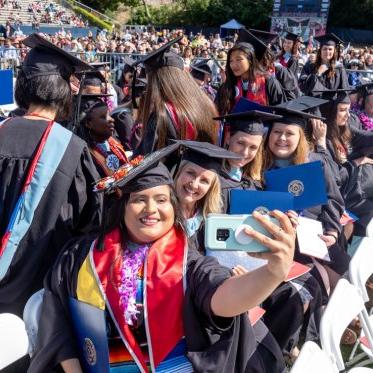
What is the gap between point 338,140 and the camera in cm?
442

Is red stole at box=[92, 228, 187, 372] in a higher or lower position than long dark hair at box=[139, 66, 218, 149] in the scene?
lower

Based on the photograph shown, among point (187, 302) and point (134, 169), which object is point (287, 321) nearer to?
point (187, 302)

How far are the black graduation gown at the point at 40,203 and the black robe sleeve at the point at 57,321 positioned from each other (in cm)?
23

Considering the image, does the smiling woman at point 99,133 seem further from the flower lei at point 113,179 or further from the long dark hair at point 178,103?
the flower lei at point 113,179

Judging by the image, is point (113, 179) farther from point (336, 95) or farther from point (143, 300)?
point (336, 95)

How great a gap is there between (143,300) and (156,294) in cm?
6

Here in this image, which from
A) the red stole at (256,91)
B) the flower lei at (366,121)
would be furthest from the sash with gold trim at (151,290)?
the flower lei at (366,121)

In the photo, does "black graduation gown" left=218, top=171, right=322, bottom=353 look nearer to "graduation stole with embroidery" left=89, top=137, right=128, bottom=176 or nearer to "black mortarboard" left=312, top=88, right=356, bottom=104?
"graduation stole with embroidery" left=89, top=137, right=128, bottom=176

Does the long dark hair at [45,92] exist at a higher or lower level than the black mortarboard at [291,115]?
higher

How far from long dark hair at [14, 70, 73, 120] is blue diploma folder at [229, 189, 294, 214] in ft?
A: 2.86

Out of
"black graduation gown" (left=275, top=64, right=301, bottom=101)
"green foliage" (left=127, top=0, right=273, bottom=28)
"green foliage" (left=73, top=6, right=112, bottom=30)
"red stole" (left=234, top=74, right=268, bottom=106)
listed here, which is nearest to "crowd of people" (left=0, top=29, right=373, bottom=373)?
"red stole" (left=234, top=74, right=268, bottom=106)

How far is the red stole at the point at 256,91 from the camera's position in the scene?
445 centimetres

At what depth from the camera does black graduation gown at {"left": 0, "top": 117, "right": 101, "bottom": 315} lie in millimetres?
2125

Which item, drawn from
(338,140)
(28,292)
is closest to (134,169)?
(28,292)
